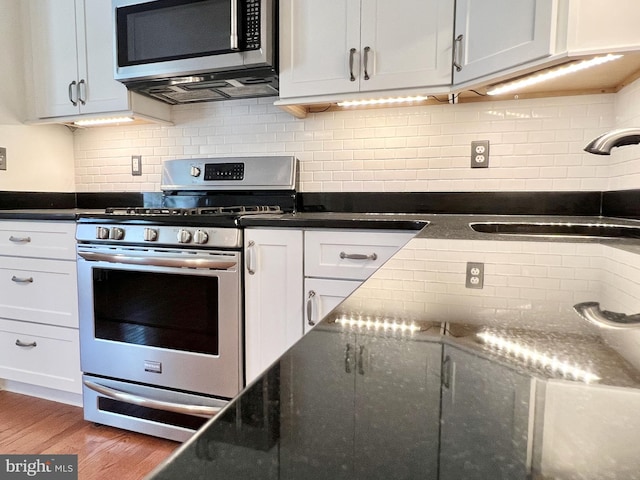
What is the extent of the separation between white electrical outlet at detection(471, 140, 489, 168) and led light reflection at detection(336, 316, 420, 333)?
1706 millimetres

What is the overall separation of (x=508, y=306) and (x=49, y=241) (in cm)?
214

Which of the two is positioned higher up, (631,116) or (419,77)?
(419,77)

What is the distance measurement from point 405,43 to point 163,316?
156 centimetres

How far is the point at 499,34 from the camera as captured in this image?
1416mm

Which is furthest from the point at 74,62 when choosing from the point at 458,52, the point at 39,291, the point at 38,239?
the point at 458,52

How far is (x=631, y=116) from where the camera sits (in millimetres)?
1503

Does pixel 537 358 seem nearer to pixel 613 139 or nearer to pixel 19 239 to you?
pixel 613 139

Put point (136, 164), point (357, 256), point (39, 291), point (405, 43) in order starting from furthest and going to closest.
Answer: point (136, 164) → point (39, 291) → point (405, 43) → point (357, 256)

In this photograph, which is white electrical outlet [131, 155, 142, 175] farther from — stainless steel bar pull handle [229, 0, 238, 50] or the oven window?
stainless steel bar pull handle [229, 0, 238, 50]

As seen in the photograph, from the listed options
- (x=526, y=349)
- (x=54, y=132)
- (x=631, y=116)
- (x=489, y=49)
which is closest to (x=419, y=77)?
(x=489, y=49)

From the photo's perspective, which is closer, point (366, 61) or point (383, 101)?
point (366, 61)

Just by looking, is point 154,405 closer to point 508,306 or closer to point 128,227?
point 128,227

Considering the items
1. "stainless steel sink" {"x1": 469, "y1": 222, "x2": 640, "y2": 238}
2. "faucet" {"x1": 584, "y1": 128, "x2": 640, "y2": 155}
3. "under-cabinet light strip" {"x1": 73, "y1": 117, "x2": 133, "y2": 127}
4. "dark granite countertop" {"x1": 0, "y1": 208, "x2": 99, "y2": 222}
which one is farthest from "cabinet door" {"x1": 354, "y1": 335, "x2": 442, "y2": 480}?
"under-cabinet light strip" {"x1": 73, "y1": 117, "x2": 133, "y2": 127}

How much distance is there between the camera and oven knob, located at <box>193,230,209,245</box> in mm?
1610
